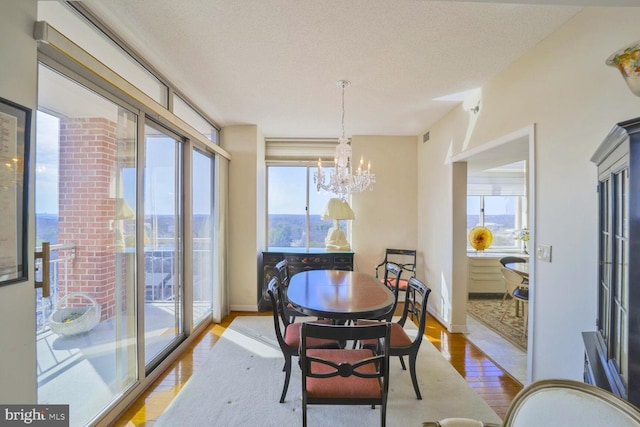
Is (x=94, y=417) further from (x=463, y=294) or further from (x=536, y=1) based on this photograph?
(x=463, y=294)

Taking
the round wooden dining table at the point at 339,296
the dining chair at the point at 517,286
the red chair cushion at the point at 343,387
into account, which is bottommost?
the red chair cushion at the point at 343,387

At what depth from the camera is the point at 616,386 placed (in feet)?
3.38

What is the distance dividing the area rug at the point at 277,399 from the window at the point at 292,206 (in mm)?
2160

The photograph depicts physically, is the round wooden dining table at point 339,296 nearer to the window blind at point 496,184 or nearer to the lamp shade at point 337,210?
the lamp shade at point 337,210

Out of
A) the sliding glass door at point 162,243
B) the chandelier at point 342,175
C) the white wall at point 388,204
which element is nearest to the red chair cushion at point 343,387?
the sliding glass door at point 162,243

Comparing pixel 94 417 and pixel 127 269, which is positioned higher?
pixel 127 269

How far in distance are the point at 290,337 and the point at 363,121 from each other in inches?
114

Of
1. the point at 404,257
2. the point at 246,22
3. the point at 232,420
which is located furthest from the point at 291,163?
the point at 232,420

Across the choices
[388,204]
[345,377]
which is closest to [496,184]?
[388,204]

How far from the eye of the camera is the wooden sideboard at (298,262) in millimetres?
3984

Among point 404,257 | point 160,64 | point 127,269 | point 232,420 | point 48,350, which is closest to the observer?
point 48,350

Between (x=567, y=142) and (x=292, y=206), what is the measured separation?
11.8 feet

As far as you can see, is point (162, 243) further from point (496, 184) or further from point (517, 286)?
point (496, 184)

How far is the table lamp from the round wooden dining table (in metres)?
1.21
